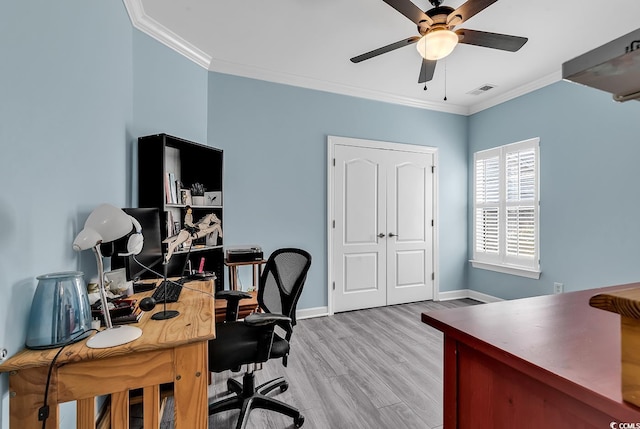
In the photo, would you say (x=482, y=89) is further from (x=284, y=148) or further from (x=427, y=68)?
(x=284, y=148)

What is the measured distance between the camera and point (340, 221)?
3729 mm

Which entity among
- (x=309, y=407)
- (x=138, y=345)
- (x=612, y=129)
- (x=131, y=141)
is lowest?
(x=309, y=407)

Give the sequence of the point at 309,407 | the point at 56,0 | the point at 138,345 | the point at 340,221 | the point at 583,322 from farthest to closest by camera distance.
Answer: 1. the point at 340,221
2. the point at 309,407
3. the point at 56,0
4. the point at 138,345
5. the point at 583,322

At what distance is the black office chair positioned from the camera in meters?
1.59

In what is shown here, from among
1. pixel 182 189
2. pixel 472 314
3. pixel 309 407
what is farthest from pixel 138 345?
pixel 182 189

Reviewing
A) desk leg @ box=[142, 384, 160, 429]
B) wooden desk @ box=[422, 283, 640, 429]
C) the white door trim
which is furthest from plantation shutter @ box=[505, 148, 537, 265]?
desk leg @ box=[142, 384, 160, 429]

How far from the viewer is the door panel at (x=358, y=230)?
3729mm

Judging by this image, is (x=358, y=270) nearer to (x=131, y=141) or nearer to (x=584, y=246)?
(x=584, y=246)

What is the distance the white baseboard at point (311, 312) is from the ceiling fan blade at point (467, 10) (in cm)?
306

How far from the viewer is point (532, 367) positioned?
0.64 m

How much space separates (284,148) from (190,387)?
9.03 ft

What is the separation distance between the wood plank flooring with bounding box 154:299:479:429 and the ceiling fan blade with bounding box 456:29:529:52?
2466 mm

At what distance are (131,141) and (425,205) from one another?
360cm

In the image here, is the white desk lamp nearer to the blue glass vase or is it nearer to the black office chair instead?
the blue glass vase
